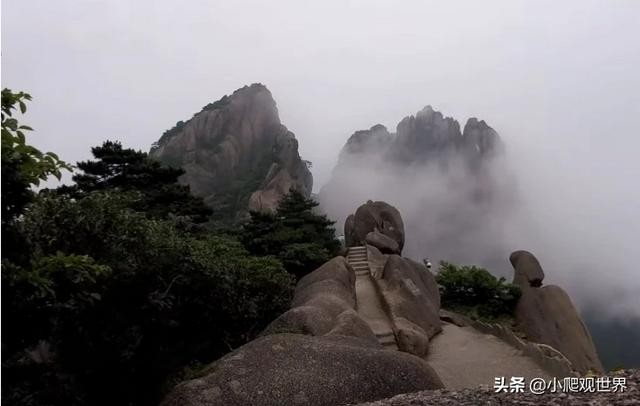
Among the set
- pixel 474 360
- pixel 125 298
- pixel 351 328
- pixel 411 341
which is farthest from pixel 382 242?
pixel 125 298

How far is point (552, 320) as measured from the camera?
17375 millimetres

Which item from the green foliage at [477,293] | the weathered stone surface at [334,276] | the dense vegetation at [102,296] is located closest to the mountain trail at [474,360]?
the weathered stone surface at [334,276]

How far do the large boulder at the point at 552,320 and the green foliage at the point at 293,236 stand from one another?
7211mm

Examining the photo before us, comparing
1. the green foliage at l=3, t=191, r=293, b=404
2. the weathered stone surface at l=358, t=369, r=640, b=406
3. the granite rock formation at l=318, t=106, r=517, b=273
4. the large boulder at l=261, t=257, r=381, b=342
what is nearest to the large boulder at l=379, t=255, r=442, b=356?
the large boulder at l=261, t=257, r=381, b=342

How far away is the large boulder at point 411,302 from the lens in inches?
472

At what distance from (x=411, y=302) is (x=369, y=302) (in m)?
1.24

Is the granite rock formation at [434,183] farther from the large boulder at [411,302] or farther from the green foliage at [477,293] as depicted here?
the large boulder at [411,302]

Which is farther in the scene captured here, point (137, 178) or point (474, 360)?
point (137, 178)

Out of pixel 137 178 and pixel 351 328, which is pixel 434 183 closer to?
pixel 137 178

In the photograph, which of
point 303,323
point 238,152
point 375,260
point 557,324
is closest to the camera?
point 303,323

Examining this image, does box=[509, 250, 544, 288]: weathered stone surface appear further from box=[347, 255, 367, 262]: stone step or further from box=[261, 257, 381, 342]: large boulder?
box=[261, 257, 381, 342]: large boulder

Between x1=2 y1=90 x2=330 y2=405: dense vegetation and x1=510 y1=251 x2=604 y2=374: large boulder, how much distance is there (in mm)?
10507

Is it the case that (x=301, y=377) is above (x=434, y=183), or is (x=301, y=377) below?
below

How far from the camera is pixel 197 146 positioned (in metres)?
42.2
